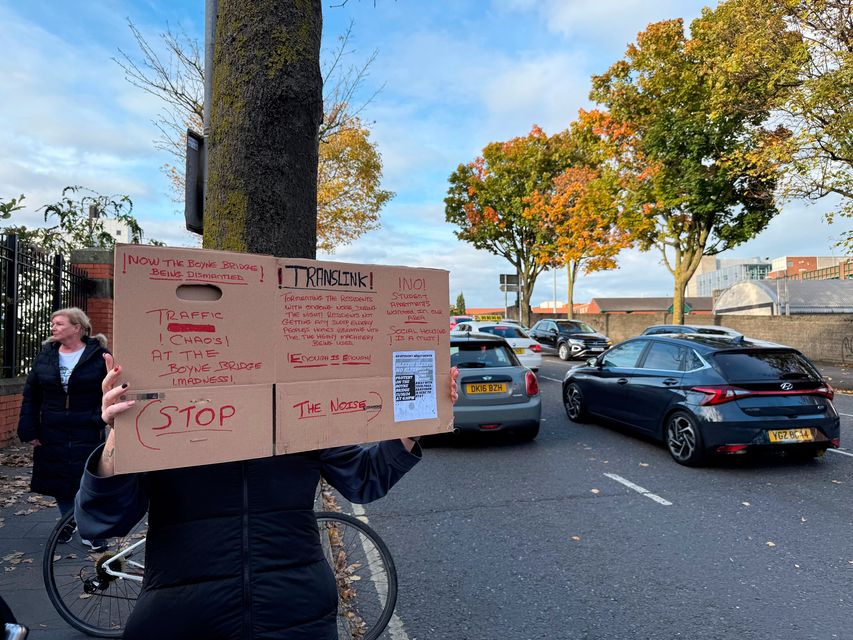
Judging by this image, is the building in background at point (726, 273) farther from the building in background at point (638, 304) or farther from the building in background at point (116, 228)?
the building in background at point (116, 228)

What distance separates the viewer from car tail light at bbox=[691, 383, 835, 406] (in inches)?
257

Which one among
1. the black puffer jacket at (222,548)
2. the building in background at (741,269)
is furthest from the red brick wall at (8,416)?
the building in background at (741,269)

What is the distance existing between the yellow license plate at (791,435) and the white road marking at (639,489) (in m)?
1.67

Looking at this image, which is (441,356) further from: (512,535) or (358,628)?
(512,535)

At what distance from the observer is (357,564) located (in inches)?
131

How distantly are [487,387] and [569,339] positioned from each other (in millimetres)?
15691

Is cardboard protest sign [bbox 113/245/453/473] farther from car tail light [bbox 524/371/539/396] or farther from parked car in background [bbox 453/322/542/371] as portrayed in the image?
parked car in background [bbox 453/322/542/371]

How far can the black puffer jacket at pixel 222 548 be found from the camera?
5.32ft

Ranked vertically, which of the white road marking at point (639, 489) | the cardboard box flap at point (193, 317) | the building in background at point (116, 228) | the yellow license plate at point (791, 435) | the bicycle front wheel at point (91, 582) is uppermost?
the building in background at point (116, 228)

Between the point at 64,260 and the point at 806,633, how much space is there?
34.2 feet

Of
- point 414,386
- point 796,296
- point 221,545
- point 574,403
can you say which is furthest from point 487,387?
point 796,296

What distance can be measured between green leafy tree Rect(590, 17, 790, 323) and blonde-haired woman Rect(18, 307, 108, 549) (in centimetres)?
1950

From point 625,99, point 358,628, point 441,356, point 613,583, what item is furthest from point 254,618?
point 625,99

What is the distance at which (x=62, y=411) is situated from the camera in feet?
14.1
